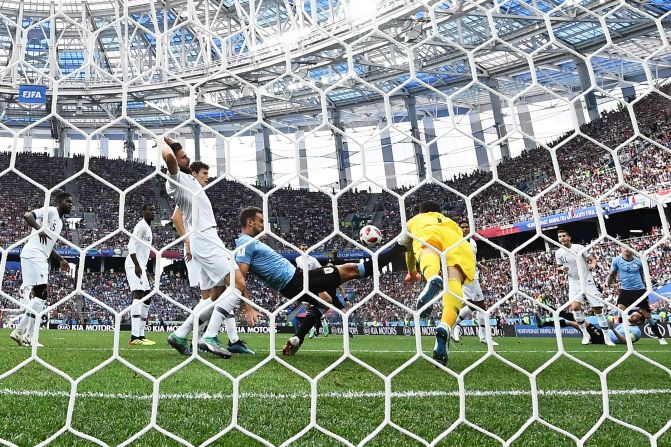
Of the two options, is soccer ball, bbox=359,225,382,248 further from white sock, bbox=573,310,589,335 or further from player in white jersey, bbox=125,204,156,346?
white sock, bbox=573,310,589,335

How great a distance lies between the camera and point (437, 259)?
3297 mm

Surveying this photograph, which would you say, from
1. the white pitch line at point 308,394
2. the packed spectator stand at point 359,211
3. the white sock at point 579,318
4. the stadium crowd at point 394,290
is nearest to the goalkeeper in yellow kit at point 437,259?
the white pitch line at point 308,394

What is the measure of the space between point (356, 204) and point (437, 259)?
701 inches

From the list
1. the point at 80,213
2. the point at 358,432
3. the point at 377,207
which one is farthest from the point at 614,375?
the point at 80,213

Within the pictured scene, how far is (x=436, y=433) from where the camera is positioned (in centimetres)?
165

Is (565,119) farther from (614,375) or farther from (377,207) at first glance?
(614,375)

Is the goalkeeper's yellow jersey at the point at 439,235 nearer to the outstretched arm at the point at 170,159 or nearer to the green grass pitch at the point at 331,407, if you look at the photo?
the green grass pitch at the point at 331,407

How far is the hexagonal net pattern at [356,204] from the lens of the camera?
177 centimetres

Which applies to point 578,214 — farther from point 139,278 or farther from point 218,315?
point 218,315

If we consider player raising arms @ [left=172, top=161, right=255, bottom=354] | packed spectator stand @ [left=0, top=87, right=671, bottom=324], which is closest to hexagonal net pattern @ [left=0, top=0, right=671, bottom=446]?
packed spectator stand @ [left=0, top=87, right=671, bottom=324]

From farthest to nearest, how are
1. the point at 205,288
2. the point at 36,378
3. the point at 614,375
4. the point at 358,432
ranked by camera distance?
1. the point at 205,288
2. the point at 614,375
3. the point at 36,378
4. the point at 358,432

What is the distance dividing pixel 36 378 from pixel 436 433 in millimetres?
2196

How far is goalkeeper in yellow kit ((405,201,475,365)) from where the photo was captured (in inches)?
113

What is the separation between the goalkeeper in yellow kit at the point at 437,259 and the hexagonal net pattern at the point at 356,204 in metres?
0.04
